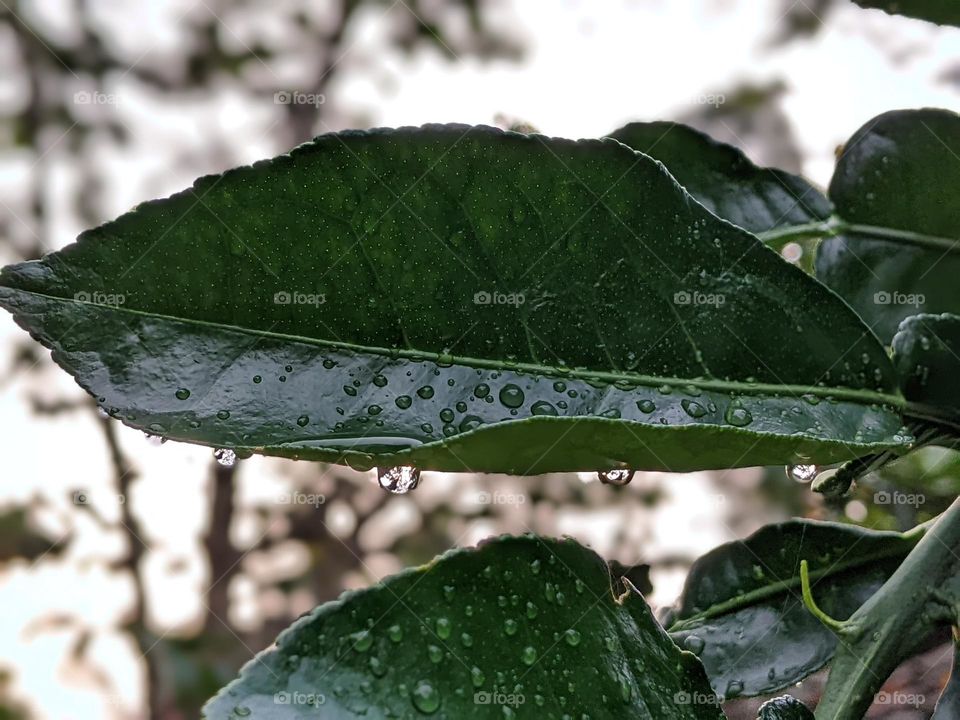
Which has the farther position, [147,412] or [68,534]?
[68,534]

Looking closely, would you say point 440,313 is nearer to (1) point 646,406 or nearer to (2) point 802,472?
(1) point 646,406

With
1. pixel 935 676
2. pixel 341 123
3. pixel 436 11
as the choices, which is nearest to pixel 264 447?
pixel 935 676

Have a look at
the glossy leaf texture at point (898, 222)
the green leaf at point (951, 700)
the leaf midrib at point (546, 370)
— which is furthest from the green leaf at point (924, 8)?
the green leaf at point (951, 700)

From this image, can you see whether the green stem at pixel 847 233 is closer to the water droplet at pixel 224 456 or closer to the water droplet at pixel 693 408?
the water droplet at pixel 693 408

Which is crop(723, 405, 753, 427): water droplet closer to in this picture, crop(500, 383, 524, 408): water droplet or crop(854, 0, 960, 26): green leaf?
crop(500, 383, 524, 408): water droplet

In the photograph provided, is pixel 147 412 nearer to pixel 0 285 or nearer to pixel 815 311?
pixel 0 285

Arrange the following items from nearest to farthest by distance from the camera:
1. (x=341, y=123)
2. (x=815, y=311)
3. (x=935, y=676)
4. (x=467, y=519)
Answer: (x=815, y=311), (x=935, y=676), (x=341, y=123), (x=467, y=519)

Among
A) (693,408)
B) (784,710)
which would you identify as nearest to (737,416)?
(693,408)

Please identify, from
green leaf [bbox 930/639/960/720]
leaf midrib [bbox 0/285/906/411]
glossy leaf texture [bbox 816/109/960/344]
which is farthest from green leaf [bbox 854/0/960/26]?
green leaf [bbox 930/639/960/720]
